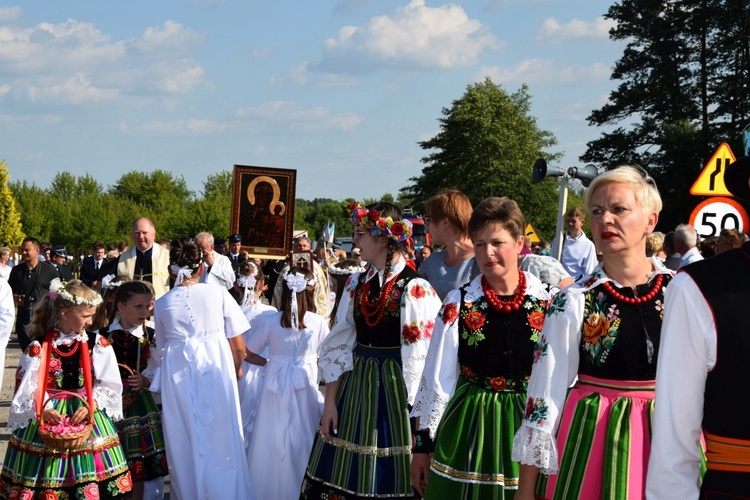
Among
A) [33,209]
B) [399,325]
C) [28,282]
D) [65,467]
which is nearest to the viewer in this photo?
[399,325]

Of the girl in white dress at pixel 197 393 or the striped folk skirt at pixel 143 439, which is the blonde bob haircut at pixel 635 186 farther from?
the striped folk skirt at pixel 143 439

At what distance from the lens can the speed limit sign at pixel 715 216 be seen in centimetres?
945

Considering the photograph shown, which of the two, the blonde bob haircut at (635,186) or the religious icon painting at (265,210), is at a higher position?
the religious icon painting at (265,210)

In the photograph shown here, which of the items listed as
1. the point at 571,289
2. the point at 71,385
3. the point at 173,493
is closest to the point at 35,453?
the point at 71,385

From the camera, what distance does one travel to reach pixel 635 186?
3.18m

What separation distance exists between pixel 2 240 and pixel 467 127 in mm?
25355

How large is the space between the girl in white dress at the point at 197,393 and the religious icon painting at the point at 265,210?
7.67 meters

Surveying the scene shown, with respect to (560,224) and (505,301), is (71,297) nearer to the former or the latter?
(505,301)

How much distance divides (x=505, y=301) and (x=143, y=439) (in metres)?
3.17

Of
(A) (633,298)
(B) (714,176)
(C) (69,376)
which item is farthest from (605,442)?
(B) (714,176)

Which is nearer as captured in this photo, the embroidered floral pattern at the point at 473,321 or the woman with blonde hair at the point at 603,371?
Answer: the woman with blonde hair at the point at 603,371

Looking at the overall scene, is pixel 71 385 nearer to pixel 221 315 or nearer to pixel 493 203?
pixel 221 315

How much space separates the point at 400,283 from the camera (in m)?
5.02

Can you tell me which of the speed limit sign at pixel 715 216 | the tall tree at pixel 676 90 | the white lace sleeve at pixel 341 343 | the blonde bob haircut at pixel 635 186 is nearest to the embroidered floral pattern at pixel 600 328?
the blonde bob haircut at pixel 635 186
